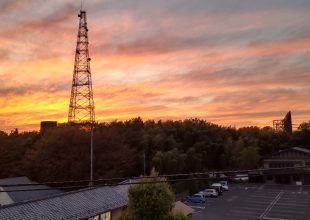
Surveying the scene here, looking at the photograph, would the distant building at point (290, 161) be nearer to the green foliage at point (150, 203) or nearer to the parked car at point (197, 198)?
the parked car at point (197, 198)

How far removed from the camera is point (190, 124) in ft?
158

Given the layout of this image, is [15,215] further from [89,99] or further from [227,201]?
[227,201]

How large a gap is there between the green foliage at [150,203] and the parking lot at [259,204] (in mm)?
10670

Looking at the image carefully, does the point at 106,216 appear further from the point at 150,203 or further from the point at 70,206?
the point at 150,203

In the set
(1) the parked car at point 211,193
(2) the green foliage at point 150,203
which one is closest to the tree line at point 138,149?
(1) the parked car at point 211,193

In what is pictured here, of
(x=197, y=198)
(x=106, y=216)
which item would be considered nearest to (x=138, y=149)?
(x=197, y=198)

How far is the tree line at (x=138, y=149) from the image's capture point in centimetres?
3185

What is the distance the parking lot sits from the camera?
24344 mm

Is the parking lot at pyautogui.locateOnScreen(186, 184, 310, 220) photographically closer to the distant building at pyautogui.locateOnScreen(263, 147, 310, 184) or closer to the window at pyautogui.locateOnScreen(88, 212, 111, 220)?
the distant building at pyautogui.locateOnScreen(263, 147, 310, 184)

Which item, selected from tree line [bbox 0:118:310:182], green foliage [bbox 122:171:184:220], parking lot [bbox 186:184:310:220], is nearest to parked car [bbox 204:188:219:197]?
parking lot [bbox 186:184:310:220]

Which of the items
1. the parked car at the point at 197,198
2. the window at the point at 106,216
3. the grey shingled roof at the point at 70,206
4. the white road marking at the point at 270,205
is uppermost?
the grey shingled roof at the point at 70,206

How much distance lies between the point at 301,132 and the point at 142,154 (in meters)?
24.9

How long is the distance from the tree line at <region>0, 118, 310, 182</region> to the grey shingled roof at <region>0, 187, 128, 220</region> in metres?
12.2

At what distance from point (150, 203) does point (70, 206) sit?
435cm
